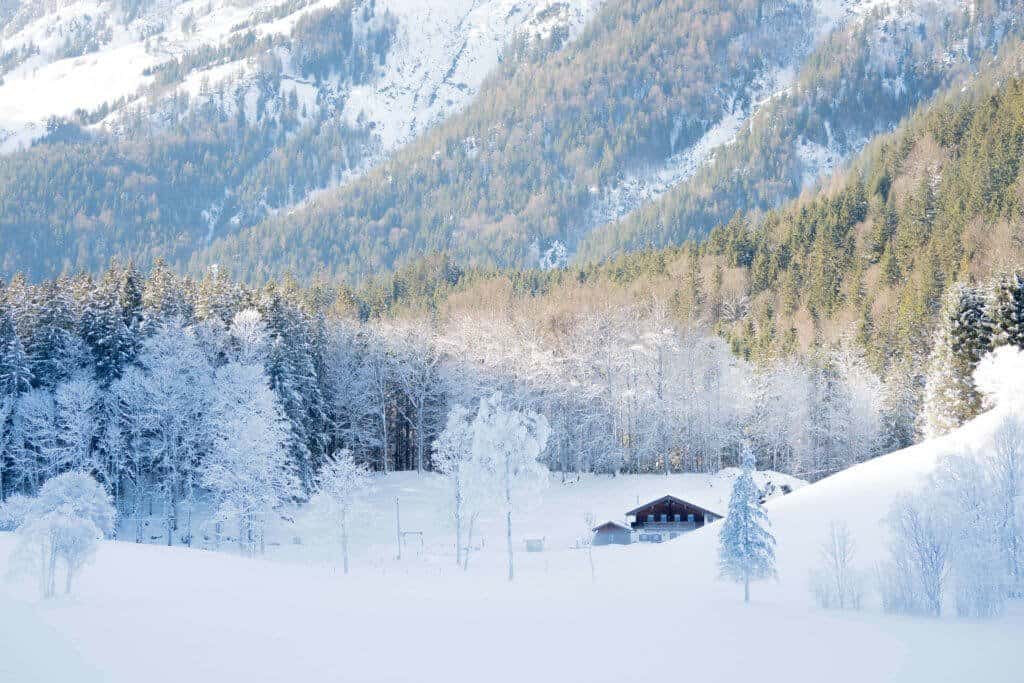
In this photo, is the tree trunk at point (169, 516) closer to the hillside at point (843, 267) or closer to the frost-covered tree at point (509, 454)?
the frost-covered tree at point (509, 454)

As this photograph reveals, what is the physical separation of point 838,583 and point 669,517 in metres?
26.8

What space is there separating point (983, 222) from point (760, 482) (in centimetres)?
3793

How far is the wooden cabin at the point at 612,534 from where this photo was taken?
58.1m

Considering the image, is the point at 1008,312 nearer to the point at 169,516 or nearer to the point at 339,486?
the point at 339,486

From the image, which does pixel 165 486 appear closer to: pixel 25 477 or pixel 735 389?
pixel 25 477

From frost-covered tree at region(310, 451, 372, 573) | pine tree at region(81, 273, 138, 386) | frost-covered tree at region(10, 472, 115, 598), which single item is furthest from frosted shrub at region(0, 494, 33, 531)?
frost-covered tree at region(310, 451, 372, 573)

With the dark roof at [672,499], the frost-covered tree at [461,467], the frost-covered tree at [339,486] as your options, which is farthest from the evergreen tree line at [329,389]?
the dark roof at [672,499]

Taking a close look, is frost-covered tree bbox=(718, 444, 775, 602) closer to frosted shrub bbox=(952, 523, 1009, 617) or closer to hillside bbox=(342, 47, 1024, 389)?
frosted shrub bbox=(952, 523, 1009, 617)

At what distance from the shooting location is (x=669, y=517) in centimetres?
6034

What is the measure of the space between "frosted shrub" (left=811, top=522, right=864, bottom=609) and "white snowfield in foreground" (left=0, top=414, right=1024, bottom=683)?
2.39ft

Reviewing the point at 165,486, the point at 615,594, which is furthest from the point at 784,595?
the point at 165,486

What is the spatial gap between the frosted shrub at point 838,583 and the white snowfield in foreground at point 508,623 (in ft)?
2.39

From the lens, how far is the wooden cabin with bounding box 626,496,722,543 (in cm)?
5947

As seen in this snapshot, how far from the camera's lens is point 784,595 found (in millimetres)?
36531
